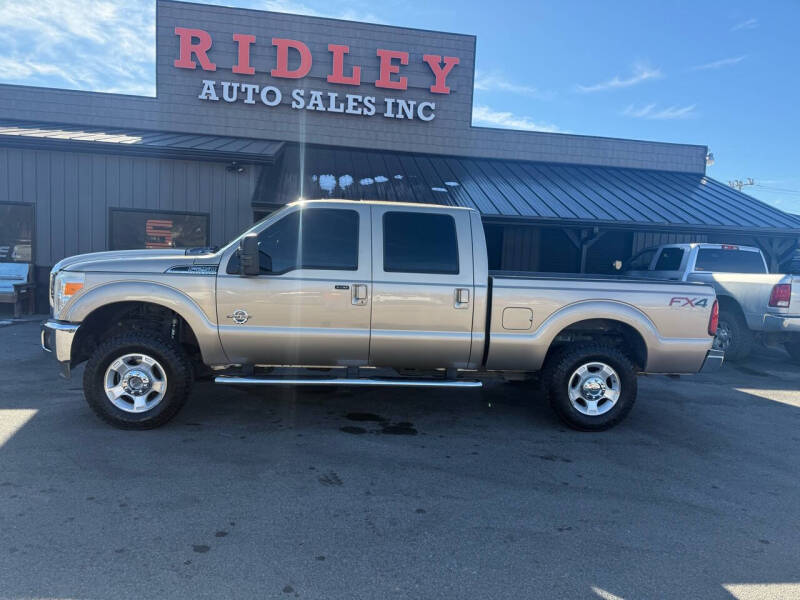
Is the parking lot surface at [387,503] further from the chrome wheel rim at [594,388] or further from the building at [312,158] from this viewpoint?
the building at [312,158]

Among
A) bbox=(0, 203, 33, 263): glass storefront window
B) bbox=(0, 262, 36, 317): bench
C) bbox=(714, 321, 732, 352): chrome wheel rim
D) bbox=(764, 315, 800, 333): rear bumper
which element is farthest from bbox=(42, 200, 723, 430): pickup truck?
bbox=(0, 203, 33, 263): glass storefront window

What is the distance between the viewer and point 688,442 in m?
4.96

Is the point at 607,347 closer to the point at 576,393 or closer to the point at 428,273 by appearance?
the point at 576,393

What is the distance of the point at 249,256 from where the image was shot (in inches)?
176

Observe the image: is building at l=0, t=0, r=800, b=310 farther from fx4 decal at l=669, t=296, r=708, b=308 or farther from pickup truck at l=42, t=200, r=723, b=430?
fx4 decal at l=669, t=296, r=708, b=308

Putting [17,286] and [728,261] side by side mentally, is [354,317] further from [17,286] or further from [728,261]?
[17,286]

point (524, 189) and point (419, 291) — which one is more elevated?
point (524, 189)

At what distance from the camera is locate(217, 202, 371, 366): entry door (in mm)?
4684

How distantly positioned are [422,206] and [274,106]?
34.2 ft

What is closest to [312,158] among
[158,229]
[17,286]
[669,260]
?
[158,229]

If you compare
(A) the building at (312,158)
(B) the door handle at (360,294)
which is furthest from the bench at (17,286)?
(B) the door handle at (360,294)

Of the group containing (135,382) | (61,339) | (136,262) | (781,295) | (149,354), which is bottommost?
(135,382)

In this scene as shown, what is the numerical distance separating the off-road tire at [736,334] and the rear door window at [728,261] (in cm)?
110

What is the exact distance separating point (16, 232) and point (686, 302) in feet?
41.3
